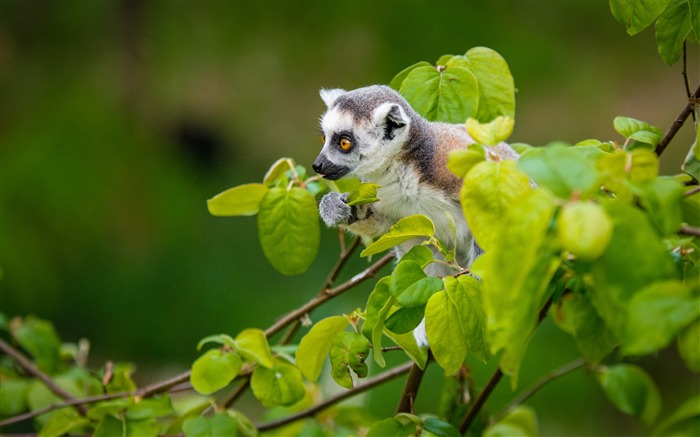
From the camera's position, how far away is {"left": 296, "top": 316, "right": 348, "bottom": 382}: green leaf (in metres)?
0.92

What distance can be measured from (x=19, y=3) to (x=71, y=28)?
224 mm

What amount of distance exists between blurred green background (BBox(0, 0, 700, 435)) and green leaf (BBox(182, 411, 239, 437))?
176 cm

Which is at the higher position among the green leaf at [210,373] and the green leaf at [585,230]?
the green leaf at [585,230]

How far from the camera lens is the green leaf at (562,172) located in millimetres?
520

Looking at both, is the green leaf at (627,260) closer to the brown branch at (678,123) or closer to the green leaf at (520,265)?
the green leaf at (520,265)

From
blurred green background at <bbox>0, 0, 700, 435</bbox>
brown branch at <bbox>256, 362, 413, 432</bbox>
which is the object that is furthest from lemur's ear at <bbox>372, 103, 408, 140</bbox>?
blurred green background at <bbox>0, 0, 700, 435</bbox>

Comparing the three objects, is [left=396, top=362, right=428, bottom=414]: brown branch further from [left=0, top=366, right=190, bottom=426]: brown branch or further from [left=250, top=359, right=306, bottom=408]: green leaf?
[left=0, top=366, right=190, bottom=426]: brown branch

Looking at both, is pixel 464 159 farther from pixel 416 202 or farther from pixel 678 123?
pixel 416 202

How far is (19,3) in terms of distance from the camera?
337 cm

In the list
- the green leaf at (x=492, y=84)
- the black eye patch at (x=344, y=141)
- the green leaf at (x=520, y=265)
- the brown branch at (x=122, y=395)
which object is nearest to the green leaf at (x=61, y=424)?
the brown branch at (x=122, y=395)

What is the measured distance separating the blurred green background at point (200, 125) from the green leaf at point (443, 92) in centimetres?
173

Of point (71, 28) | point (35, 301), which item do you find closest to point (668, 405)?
point (35, 301)

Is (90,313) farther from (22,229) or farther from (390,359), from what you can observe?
(390,359)

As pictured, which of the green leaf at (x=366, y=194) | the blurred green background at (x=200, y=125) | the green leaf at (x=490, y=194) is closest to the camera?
the green leaf at (x=490, y=194)
